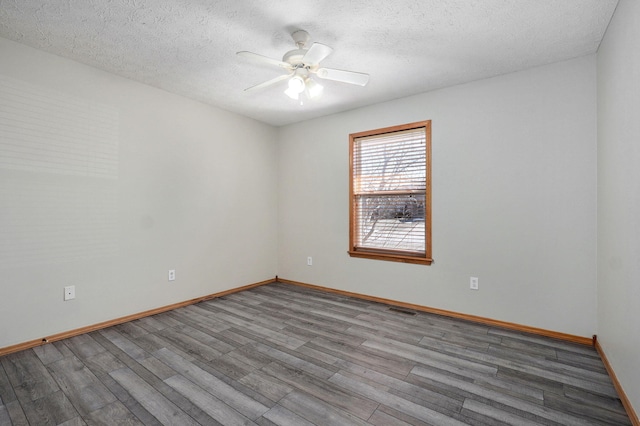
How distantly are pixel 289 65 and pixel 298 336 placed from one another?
232 centimetres

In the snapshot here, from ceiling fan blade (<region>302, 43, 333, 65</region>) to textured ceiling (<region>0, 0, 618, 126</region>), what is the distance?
0.26 metres

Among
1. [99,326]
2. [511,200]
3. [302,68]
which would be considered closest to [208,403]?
[99,326]

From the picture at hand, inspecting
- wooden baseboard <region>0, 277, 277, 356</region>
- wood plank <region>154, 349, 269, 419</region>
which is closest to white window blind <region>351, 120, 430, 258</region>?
wooden baseboard <region>0, 277, 277, 356</region>

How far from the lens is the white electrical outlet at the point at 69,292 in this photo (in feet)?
8.80

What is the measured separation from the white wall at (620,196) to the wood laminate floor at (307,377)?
31cm

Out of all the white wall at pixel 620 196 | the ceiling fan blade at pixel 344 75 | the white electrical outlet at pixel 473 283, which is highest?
the ceiling fan blade at pixel 344 75

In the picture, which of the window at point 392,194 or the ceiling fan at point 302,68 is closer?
the ceiling fan at point 302,68

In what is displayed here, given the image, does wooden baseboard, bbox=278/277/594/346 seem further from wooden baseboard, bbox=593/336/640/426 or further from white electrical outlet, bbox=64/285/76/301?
white electrical outlet, bbox=64/285/76/301

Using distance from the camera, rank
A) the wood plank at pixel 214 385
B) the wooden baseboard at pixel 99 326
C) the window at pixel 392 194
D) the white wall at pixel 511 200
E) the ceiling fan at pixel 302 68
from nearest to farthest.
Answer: the wood plank at pixel 214 385
the ceiling fan at pixel 302 68
the wooden baseboard at pixel 99 326
the white wall at pixel 511 200
the window at pixel 392 194

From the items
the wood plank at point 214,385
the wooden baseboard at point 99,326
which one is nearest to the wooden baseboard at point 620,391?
the wood plank at point 214,385

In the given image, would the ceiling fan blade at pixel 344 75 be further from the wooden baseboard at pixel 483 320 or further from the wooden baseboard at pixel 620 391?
the wooden baseboard at pixel 620 391

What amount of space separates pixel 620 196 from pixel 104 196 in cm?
413

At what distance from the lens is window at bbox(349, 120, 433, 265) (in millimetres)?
3459

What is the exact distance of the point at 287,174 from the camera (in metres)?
4.71
